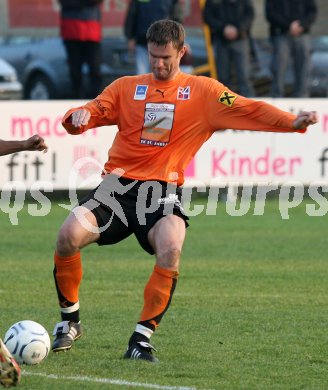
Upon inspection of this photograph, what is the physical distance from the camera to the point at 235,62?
17.3 m

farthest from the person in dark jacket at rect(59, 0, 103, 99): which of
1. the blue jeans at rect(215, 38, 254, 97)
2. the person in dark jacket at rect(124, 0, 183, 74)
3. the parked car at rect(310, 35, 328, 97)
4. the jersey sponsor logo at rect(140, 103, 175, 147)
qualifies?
the jersey sponsor logo at rect(140, 103, 175, 147)

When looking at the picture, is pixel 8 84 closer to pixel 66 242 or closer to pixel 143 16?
pixel 143 16

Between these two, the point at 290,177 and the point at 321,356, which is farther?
the point at 290,177

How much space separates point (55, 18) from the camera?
20.3 metres

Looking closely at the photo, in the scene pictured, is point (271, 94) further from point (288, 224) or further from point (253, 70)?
point (288, 224)

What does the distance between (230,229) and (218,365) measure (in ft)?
22.0

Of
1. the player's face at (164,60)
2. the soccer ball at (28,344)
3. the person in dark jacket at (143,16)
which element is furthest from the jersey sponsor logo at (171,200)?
the person in dark jacket at (143,16)

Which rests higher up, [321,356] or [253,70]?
[321,356]

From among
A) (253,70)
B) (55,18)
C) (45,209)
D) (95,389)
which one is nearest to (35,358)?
(95,389)

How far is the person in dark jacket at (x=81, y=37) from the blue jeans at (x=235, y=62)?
1803mm

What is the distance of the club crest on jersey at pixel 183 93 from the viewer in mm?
7426

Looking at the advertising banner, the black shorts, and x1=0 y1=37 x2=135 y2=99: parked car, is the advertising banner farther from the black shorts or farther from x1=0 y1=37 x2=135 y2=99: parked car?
the black shorts

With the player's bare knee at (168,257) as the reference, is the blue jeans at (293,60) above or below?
below

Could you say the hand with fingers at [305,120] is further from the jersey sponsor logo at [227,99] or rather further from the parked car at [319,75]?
the parked car at [319,75]
